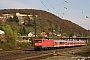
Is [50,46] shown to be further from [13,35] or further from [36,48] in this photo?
[13,35]

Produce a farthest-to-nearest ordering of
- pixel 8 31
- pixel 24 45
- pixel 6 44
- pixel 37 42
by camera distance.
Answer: pixel 24 45
pixel 8 31
pixel 6 44
pixel 37 42

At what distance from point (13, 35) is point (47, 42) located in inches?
702

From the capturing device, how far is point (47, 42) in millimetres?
52188

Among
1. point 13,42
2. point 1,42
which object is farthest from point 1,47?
point 13,42

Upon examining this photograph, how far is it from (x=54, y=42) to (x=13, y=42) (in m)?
13.7

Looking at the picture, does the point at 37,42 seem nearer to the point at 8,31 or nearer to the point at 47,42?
the point at 47,42

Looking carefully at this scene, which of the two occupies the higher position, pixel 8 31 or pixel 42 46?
pixel 8 31

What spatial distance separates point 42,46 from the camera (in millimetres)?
49125

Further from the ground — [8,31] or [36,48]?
[8,31]

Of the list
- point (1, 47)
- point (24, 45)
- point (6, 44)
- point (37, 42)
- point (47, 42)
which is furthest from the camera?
point (24, 45)

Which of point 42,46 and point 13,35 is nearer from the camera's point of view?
point 42,46

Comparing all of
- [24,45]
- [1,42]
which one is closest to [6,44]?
[1,42]

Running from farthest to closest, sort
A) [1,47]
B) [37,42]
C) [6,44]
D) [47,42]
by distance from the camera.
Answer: [6,44], [1,47], [47,42], [37,42]

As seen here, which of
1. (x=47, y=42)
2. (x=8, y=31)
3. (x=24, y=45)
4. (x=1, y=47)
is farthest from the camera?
(x=24, y=45)
